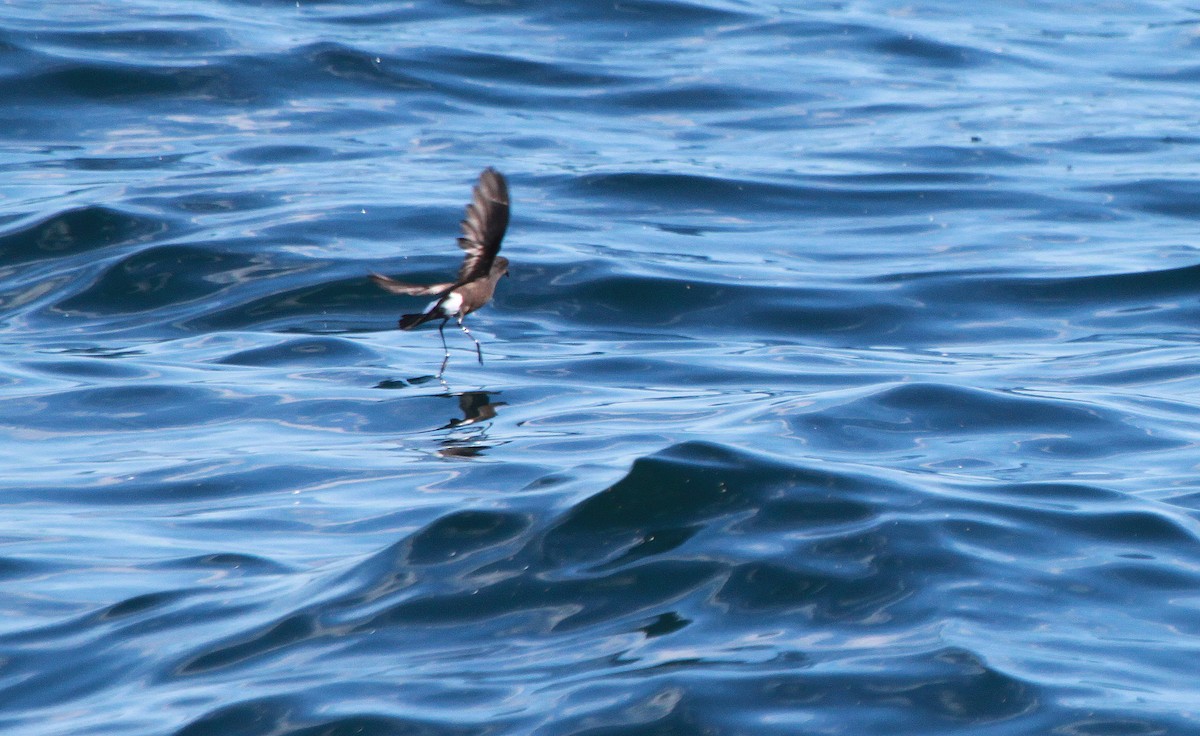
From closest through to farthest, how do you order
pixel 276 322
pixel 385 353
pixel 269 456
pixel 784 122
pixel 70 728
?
pixel 70 728 < pixel 269 456 < pixel 385 353 < pixel 276 322 < pixel 784 122

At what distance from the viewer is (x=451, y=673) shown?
4.59 metres

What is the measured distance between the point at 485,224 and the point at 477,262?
314mm

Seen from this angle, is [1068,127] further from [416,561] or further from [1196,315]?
[416,561]

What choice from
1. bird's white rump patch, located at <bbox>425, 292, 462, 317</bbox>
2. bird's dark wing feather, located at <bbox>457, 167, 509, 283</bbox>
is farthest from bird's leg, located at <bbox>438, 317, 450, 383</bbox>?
bird's dark wing feather, located at <bbox>457, 167, 509, 283</bbox>

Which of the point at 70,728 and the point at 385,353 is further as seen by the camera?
the point at 385,353

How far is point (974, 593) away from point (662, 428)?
2.19 meters

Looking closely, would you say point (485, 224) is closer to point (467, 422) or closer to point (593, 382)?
point (467, 422)

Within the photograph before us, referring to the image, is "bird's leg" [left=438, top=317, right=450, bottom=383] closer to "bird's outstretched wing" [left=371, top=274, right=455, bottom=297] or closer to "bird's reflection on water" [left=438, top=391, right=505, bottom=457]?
"bird's outstretched wing" [left=371, top=274, right=455, bottom=297]

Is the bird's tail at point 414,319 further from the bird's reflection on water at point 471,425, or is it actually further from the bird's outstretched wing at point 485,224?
the bird's reflection on water at point 471,425

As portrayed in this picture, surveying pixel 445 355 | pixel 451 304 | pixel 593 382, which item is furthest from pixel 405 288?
pixel 445 355

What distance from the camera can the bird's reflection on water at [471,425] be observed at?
6.75m

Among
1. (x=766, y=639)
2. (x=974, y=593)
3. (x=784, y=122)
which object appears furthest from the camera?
(x=784, y=122)

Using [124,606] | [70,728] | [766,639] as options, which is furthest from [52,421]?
[766,639]

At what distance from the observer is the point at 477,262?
25.3ft
